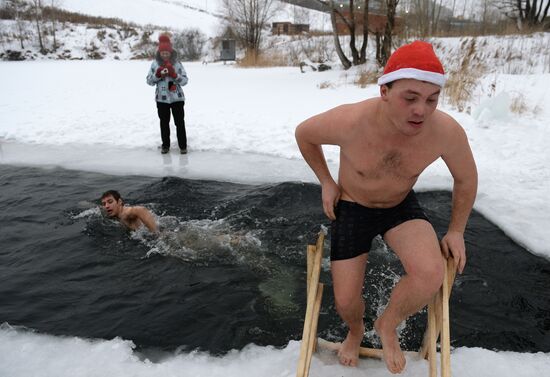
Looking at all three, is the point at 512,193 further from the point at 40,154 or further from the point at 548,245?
the point at 40,154

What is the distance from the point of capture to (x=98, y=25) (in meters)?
32.9

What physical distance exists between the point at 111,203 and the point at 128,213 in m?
0.20

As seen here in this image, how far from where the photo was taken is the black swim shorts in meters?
2.11

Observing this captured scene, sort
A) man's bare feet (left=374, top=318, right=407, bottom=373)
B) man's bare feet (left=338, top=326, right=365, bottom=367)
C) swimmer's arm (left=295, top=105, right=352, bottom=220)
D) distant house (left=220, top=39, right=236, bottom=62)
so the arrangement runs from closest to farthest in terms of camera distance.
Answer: man's bare feet (left=374, top=318, right=407, bottom=373) → swimmer's arm (left=295, top=105, right=352, bottom=220) → man's bare feet (left=338, top=326, right=365, bottom=367) → distant house (left=220, top=39, right=236, bottom=62)

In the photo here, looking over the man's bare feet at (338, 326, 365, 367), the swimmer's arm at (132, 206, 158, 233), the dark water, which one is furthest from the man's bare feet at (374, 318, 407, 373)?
the swimmer's arm at (132, 206, 158, 233)

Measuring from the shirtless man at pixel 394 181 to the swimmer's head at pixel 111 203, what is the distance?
2.74m

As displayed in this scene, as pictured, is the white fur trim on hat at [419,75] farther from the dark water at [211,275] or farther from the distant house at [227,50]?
the distant house at [227,50]

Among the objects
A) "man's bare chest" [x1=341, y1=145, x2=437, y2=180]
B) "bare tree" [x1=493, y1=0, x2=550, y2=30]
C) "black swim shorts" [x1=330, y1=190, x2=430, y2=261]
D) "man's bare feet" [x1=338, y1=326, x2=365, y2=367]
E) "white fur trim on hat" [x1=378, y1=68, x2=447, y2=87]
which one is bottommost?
"man's bare feet" [x1=338, y1=326, x2=365, y2=367]

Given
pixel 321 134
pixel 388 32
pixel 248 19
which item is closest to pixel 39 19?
pixel 248 19

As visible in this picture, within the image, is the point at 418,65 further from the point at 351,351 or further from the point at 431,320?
the point at 351,351

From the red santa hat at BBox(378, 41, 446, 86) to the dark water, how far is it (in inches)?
74.1

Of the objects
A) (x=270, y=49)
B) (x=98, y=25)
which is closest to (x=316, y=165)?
(x=270, y=49)

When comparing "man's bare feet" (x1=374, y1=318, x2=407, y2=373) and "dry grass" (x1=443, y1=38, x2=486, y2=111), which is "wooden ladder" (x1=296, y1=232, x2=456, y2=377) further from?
"dry grass" (x1=443, y1=38, x2=486, y2=111)

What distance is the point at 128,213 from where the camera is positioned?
4.25 meters
